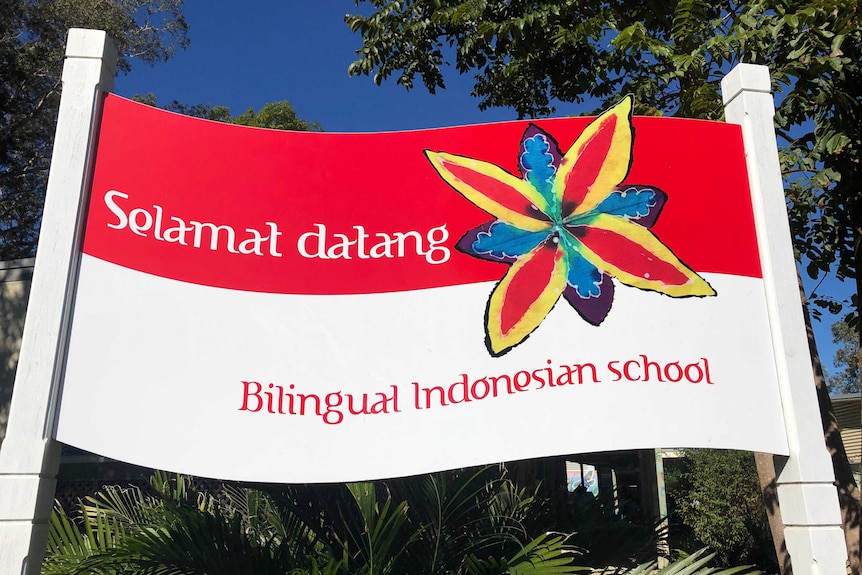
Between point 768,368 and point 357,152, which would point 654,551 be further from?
point 357,152

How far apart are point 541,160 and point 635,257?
0.63 metres

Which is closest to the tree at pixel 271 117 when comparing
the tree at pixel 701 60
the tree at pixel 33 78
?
the tree at pixel 33 78

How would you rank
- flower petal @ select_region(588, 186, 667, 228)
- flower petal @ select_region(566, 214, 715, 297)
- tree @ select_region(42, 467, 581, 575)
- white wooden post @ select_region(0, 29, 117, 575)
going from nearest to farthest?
white wooden post @ select_region(0, 29, 117, 575)
flower petal @ select_region(566, 214, 715, 297)
flower petal @ select_region(588, 186, 667, 228)
tree @ select_region(42, 467, 581, 575)

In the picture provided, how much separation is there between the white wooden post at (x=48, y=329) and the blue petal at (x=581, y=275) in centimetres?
209

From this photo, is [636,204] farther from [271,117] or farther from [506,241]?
[271,117]

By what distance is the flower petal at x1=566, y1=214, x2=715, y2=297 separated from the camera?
10.5 feet

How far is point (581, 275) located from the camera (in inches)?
126

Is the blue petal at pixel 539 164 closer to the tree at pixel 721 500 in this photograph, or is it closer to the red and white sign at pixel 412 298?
the red and white sign at pixel 412 298

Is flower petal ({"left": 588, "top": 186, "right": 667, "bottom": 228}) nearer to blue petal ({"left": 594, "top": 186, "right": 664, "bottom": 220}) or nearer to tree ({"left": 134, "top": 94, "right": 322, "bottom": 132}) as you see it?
blue petal ({"left": 594, "top": 186, "right": 664, "bottom": 220})

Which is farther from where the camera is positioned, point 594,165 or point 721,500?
point 721,500

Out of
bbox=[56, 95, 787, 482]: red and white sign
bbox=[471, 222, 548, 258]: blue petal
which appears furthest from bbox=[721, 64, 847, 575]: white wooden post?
bbox=[471, 222, 548, 258]: blue petal

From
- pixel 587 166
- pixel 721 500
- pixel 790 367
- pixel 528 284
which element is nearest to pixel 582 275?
pixel 528 284

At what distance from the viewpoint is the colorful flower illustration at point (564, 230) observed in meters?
3.15

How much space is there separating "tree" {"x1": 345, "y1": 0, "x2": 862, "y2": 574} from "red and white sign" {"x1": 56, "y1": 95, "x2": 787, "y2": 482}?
10.0 ft
